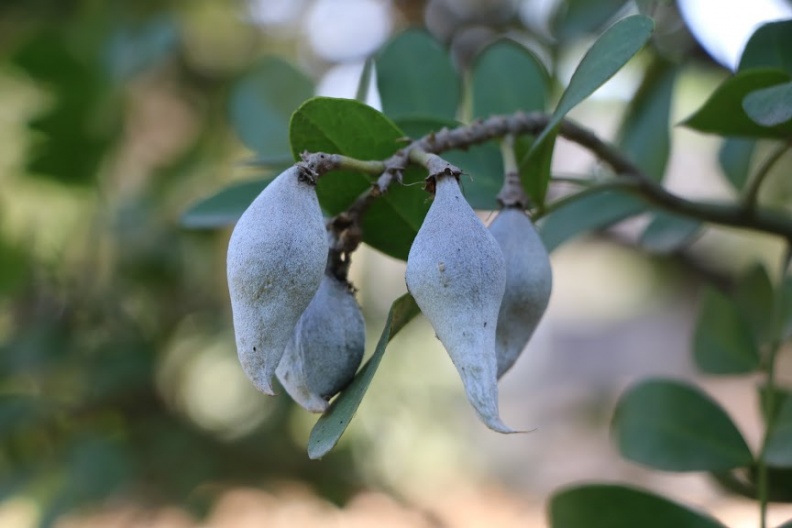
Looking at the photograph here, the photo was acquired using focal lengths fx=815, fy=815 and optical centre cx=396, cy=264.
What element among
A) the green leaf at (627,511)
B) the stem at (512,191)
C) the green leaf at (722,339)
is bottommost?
the green leaf at (627,511)

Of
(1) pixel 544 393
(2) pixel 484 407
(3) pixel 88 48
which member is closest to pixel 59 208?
(3) pixel 88 48

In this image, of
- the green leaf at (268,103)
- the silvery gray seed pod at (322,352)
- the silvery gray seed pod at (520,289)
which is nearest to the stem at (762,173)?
the silvery gray seed pod at (520,289)

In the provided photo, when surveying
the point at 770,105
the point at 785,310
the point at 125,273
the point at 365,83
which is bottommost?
the point at 125,273

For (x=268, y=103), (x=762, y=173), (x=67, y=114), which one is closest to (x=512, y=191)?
(x=762, y=173)

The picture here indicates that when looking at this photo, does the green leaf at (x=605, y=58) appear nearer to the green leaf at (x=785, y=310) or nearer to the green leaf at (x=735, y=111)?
the green leaf at (x=735, y=111)

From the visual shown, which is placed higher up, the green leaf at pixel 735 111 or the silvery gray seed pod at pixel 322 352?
the green leaf at pixel 735 111

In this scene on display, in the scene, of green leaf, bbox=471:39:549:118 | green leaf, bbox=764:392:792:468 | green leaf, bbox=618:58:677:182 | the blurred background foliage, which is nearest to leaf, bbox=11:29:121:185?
the blurred background foliage

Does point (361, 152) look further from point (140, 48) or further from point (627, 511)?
point (140, 48)
